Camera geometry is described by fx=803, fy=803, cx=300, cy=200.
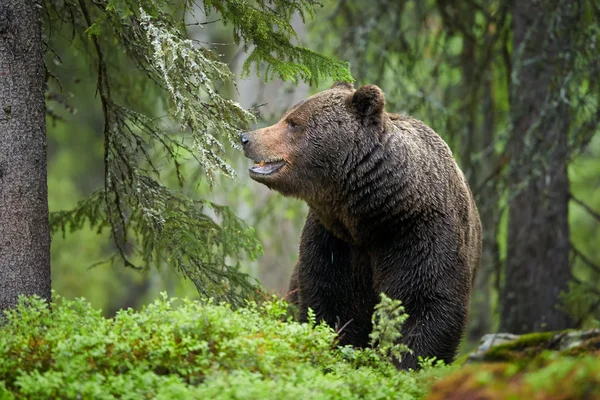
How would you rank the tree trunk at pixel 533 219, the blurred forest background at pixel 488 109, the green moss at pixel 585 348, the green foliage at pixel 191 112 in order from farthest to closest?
the tree trunk at pixel 533 219
the blurred forest background at pixel 488 109
the green foliage at pixel 191 112
the green moss at pixel 585 348

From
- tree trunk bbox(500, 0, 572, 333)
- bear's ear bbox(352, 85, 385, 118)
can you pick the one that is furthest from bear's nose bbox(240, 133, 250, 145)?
tree trunk bbox(500, 0, 572, 333)

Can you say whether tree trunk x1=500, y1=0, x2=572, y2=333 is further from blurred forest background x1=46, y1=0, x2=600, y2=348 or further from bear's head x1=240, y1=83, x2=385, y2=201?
bear's head x1=240, y1=83, x2=385, y2=201

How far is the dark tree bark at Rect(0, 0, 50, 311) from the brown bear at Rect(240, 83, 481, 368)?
146cm

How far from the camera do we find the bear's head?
235 inches

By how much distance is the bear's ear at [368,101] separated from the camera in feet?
19.4

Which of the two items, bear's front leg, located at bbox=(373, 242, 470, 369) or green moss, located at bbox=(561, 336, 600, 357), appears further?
bear's front leg, located at bbox=(373, 242, 470, 369)

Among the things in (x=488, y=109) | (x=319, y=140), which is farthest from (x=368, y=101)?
(x=488, y=109)

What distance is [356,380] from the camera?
4305 millimetres

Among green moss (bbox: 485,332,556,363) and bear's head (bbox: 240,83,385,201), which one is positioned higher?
bear's head (bbox: 240,83,385,201)

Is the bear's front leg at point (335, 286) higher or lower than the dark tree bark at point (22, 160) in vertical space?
lower

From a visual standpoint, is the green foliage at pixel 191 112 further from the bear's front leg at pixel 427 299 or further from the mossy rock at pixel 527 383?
the mossy rock at pixel 527 383

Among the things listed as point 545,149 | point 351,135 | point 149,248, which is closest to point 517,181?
point 545,149

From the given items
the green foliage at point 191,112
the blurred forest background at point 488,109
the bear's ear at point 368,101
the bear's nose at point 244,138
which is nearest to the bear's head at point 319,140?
the bear's ear at point 368,101

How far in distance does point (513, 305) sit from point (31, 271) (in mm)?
6916
